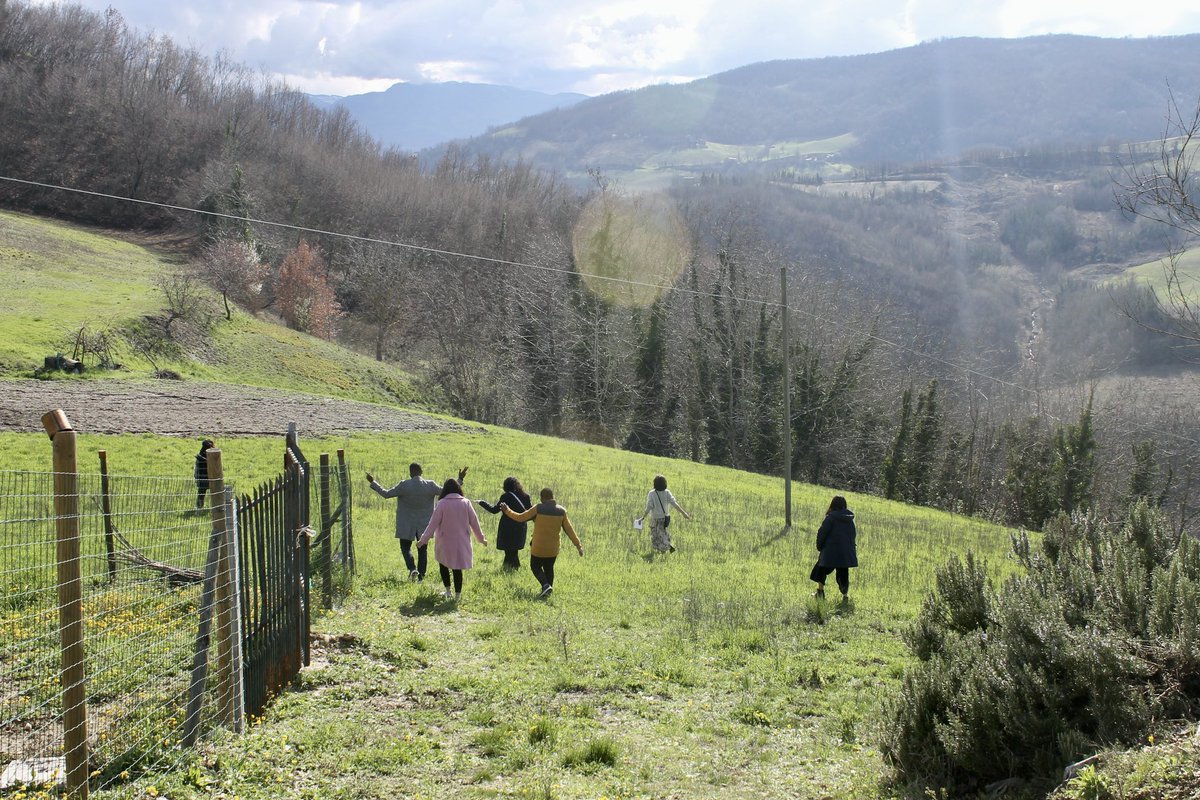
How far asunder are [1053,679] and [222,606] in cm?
556

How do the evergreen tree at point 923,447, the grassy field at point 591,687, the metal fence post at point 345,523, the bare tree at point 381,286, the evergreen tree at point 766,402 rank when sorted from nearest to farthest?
the grassy field at point 591,687, the metal fence post at point 345,523, the evergreen tree at point 923,447, the evergreen tree at point 766,402, the bare tree at point 381,286

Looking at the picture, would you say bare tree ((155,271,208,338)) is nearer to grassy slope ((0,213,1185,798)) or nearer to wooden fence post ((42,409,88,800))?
grassy slope ((0,213,1185,798))

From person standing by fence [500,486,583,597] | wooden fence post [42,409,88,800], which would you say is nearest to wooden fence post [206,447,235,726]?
wooden fence post [42,409,88,800]

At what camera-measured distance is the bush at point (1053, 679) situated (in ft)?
18.1

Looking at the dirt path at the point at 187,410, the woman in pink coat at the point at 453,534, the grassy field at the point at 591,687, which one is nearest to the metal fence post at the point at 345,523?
the grassy field at the point at 591,687

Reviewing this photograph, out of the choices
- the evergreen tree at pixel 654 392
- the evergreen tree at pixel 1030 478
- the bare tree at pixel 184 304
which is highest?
the bare tree at pixel 184 304

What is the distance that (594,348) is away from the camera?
55.1 m

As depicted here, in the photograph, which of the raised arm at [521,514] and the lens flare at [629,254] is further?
the lens flare at [629,254]

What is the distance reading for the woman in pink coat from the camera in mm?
11547

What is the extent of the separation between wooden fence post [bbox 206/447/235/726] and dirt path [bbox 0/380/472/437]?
69.2ft

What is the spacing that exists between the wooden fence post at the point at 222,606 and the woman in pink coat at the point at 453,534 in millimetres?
5148

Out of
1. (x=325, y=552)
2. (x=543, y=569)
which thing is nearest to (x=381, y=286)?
(x=543, y=569)

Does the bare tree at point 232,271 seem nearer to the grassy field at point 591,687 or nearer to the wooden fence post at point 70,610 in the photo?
the grassy field at point 591,687

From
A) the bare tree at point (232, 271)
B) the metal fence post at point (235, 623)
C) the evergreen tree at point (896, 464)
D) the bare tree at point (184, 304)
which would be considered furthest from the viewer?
the bare tree at point (232, 271)
